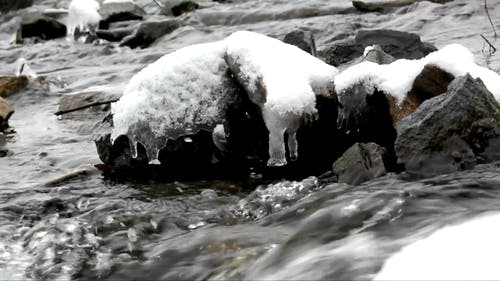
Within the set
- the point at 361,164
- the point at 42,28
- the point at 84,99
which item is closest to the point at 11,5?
the point at 42,28

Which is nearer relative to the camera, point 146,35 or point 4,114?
point 4,114

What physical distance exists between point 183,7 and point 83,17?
5.34 feet

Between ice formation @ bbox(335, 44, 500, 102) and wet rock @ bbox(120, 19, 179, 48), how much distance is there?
19.9 ft

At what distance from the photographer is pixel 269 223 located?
11.3 feet

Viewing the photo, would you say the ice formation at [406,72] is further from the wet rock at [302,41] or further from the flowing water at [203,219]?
the wet rock at [302,41]

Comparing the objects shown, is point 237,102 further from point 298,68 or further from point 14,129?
point 14,129

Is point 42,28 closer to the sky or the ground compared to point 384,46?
closer to the sky

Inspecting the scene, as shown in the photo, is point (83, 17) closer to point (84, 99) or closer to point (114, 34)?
point (114, 34)

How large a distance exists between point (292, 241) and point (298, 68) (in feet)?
4.95

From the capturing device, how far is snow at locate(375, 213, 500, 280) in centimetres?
Answer: 220

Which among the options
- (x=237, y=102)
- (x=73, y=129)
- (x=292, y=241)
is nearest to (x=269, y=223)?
(x=292, y=241)

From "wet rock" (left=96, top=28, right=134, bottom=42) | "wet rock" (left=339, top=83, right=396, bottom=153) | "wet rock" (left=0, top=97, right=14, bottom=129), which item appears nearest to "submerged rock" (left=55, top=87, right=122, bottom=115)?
"wet rock" (left=0, top=97, right=14, bottom=129)

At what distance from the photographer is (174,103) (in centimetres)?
443

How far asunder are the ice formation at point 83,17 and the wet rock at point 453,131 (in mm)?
8600
